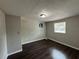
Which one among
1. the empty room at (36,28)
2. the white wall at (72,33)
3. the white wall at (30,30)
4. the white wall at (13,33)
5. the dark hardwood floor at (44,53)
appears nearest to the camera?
the empty room at (36,28)

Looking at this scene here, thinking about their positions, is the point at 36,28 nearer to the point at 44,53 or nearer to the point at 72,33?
the point at 44,53

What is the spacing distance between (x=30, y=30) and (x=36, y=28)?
71 cm

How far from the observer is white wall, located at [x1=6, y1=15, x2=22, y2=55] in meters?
2.73

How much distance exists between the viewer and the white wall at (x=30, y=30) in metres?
4.49

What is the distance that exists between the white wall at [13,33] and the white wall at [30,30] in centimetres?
137

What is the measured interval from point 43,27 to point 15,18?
3546 millimetres

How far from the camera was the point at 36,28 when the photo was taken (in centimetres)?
536

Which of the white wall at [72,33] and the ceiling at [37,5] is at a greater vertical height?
the ceiling at [37,5]

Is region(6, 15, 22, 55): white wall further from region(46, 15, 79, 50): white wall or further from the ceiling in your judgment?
region(46, 15, 79, 50): white wall

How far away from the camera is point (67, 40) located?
3773 mm

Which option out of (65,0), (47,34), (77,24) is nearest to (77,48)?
(77,24)

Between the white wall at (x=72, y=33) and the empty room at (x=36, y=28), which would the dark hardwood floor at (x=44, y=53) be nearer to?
the empty room at (x=36, y=28)

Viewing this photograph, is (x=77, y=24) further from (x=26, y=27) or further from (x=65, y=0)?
(x=26, y=27)

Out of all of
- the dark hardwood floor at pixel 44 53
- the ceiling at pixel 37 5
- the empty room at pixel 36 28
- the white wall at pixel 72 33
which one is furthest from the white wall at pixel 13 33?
the white wall at pixel 72 33
